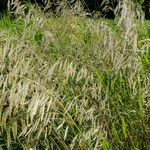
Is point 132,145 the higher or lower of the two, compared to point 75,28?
lower

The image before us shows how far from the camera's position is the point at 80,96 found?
94.9 inches

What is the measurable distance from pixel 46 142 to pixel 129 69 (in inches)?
22.3

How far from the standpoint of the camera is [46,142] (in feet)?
7.39

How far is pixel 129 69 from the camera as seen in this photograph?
2.34m

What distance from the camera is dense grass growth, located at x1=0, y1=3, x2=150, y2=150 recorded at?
6.31ft

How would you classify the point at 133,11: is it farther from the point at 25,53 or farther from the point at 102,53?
the point at 25,53

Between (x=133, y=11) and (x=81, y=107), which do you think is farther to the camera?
(x=133, y=11)

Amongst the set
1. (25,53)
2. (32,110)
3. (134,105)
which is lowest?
(134,105)

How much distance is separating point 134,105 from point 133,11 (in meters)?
0.56

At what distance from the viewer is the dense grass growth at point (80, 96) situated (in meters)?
1.92

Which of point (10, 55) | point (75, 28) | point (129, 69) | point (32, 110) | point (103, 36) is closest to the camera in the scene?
point (32, 110)

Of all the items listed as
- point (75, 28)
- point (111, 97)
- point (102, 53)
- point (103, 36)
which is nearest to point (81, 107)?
point (111, 97)

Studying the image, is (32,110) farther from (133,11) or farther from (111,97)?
(133,11)

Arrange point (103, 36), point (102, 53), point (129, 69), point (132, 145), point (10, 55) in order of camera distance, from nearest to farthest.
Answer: point (10, 55) < point (132, 145) < point (129, 69) < point (102, 53) < point (103, 36)
